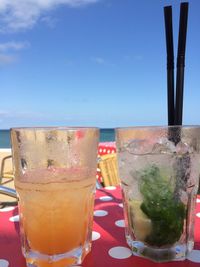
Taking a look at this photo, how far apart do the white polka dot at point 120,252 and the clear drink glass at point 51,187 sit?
64 mm

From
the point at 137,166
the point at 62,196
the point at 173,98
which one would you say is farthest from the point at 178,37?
the point at 62,196

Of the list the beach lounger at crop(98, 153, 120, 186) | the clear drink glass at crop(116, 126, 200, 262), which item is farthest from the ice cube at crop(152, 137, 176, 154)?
the beach lounger at crop(98, 153, 120, 186)

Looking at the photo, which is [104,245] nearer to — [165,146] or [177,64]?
[165,146]

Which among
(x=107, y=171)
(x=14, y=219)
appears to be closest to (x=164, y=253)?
(x=14, y=219)

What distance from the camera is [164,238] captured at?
58 cm

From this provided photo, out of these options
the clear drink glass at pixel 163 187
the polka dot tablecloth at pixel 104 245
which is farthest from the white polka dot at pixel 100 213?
the clear drink glass at pixel 163 187

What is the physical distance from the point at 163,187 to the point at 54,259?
223 mm

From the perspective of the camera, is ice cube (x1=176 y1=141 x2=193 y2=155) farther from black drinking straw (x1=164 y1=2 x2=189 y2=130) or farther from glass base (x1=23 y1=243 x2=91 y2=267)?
glass base (x1=23 y1=243 x2=91 y2=267)

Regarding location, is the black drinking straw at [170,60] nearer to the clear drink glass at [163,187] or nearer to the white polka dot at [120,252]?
the clear drink glass at [163,187]

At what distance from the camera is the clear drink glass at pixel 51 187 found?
0.54 meters

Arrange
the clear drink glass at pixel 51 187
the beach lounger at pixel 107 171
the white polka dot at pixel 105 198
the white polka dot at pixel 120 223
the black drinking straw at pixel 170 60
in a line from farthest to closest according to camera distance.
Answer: the beach lounger at pixel 107 171 → the white polka dot at pixel 105 198 → the white polka dot at pixel 120 223 → the black drinking straw at pixel 170 60 → the clear drink glass at pixel 51 187

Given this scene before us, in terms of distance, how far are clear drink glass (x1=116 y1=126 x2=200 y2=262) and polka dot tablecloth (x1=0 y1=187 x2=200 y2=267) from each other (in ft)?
0.06

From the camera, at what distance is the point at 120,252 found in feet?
2.02

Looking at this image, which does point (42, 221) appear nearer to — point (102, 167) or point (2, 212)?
point (2, 212)
